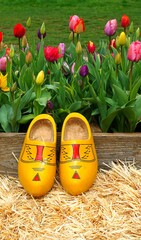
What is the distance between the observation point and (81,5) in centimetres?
982

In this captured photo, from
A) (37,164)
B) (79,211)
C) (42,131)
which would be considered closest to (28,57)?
(42,131)

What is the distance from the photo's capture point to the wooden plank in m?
2.49

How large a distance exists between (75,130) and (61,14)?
20.9 ft

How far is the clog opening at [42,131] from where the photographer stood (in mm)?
2467

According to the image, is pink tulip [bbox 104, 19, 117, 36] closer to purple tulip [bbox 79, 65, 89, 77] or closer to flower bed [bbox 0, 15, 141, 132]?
flower bed [bbox 0, 15, 141, 132]

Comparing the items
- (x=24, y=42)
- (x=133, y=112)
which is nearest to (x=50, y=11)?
(x=24, y=42)

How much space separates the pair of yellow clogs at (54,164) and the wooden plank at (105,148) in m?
0.08

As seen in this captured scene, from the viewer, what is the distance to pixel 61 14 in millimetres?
8688

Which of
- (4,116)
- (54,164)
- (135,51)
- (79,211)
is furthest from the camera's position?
(4,116)

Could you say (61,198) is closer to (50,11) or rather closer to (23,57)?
(23,57)

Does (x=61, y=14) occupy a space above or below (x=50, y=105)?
below

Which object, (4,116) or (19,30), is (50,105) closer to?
(4,116)

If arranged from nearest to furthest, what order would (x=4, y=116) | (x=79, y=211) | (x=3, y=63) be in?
(x=79, y=211)
(x=4, y=116)
(x=3, y=63)

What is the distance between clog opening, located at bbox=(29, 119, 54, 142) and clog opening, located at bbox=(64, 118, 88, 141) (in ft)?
0.21
